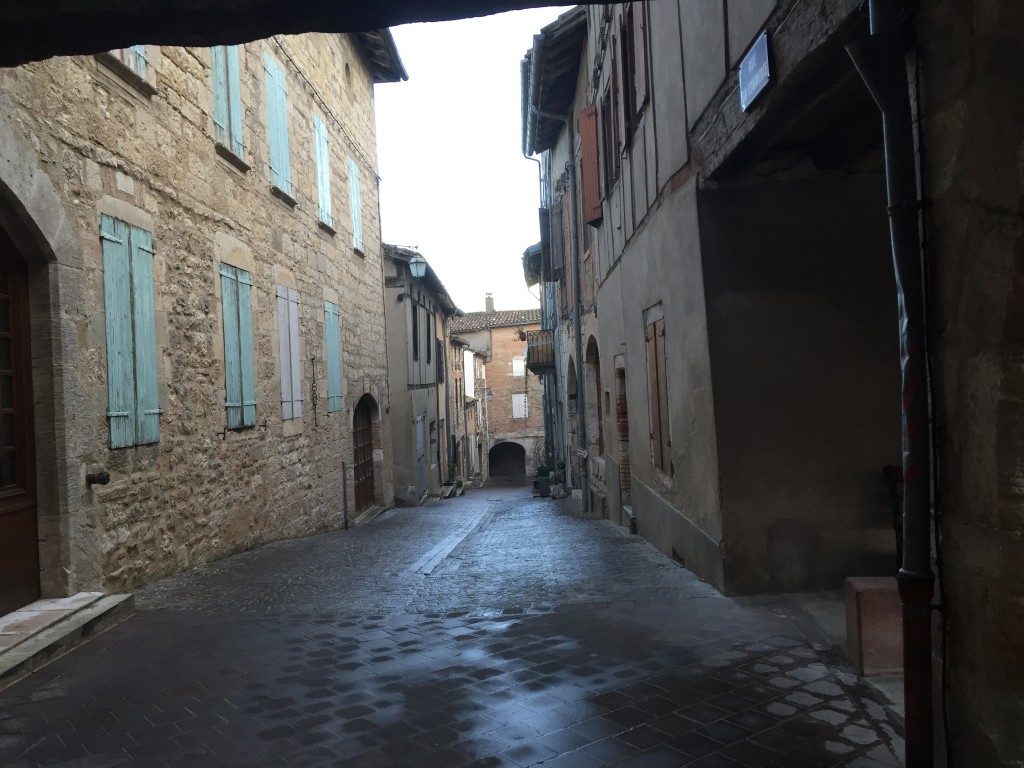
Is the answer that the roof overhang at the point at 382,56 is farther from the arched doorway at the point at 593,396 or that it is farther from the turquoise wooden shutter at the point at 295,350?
the arched doorway at the point at 593,396

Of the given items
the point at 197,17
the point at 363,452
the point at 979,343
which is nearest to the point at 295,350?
the point at 363,452

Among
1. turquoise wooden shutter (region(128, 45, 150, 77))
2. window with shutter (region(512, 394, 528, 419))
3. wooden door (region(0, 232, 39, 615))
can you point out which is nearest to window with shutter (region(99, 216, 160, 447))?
wooden door (region(0, 232, 39, 615))

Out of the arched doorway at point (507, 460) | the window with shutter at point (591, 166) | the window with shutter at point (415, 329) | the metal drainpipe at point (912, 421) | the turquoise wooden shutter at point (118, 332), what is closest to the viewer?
the metal drainpipe at point (912, 421)

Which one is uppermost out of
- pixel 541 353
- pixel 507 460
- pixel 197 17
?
pixel 197 17

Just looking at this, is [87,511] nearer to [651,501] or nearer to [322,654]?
[322,654]

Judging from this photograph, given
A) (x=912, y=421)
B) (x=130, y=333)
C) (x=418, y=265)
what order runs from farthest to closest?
(x=418, y=265) < (x=130, y=333) < (x=912, y=421)

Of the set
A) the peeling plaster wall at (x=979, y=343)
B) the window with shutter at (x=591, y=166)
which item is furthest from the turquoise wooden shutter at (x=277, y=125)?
the peeling plaster wall at (x=979, y=343)

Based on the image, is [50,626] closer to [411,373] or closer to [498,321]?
[411,373]

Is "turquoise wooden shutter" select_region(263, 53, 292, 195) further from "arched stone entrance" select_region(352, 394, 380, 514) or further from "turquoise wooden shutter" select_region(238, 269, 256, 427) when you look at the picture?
"arched stone entrance" select_region(352, 394, 380, 514)

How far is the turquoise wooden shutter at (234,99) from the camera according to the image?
28.3 ft

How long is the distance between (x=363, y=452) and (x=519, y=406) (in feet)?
100

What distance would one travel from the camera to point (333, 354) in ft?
40.2

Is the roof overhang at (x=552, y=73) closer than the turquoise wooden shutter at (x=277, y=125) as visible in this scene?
No

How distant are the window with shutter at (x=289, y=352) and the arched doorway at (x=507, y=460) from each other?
35.6m
